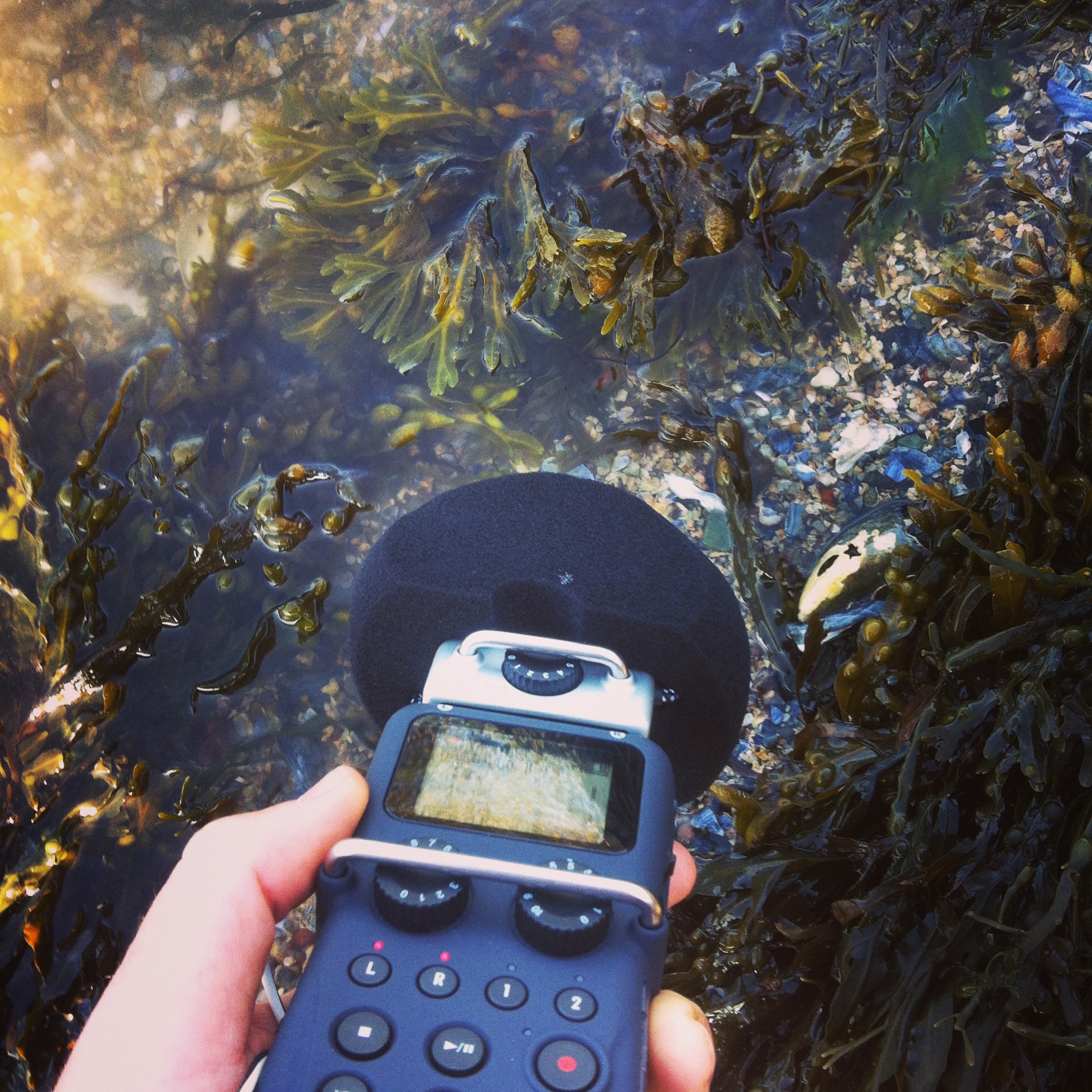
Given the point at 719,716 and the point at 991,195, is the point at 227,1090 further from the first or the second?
the point at 991,195

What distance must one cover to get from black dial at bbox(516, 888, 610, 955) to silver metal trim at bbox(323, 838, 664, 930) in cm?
1

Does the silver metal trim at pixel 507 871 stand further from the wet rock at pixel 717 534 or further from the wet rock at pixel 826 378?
the wet rock at pixel 826 378

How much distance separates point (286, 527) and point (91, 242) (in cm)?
87

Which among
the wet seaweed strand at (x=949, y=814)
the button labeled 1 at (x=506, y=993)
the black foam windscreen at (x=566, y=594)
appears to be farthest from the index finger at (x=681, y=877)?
the button labeled 1 at (x=506, y=993)

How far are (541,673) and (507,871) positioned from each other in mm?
240

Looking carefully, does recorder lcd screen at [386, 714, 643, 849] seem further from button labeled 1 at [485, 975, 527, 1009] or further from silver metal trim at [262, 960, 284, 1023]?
silver metal trim at [262, 960, 284, 1023]

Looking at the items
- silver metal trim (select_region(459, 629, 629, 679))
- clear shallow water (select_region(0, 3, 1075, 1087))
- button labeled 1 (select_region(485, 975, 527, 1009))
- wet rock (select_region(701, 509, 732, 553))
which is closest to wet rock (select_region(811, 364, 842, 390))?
clear shallow water (select_region(0, 3, 1075, 1087))

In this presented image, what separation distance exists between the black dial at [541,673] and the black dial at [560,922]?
23 centimetres

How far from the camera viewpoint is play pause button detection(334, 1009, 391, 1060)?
78 cm

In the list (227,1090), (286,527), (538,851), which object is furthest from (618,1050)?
(286,527)

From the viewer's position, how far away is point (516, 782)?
3.16 ft

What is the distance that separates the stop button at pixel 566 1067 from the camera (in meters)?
0.76

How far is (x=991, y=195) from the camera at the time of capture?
5.97 ft

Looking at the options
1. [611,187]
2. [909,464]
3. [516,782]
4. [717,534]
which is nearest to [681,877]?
[516,782]
